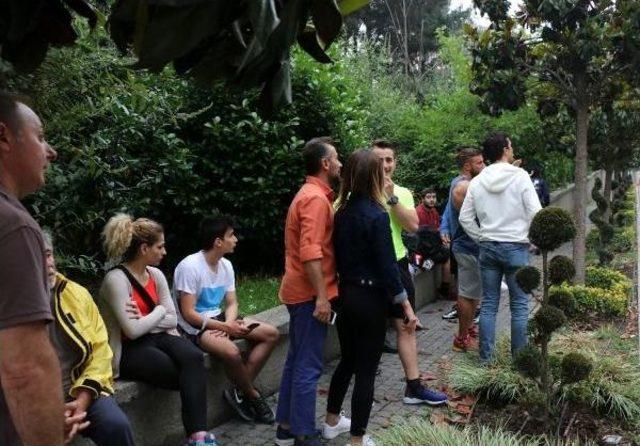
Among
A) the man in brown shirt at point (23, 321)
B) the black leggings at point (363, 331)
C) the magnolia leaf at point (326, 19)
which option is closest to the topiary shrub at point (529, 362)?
the black leggings at point (363, 331)

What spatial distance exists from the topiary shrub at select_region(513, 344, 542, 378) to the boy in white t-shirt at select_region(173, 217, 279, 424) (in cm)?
171

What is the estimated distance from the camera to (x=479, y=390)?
16.6ft

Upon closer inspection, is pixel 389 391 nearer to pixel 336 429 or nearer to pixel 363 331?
pixel 336 429

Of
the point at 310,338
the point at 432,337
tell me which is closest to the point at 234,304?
the point at 310,338

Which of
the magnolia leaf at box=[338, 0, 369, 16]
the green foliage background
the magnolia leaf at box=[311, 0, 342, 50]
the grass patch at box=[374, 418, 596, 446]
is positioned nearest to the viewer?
the magnolia leaf at box=[311, 0, 342, 50]

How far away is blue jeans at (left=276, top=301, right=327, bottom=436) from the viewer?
414 centimetres

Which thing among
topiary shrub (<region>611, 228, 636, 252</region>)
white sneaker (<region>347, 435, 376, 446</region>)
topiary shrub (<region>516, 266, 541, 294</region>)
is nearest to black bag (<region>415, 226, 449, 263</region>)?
topiary shrub (<region>516, 266, 541, 294</region>)

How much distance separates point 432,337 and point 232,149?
2959mm

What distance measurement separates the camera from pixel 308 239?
13.4 feet

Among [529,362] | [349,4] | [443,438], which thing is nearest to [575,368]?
[529,362]

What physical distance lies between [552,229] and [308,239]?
161 centimetres

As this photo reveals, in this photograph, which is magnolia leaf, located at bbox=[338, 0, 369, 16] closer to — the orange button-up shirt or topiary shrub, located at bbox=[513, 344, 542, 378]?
the orange button-up shirt

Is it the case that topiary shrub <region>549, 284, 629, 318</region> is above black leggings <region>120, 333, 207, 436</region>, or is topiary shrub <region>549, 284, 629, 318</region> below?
below

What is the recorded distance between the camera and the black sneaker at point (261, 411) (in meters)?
4.69
